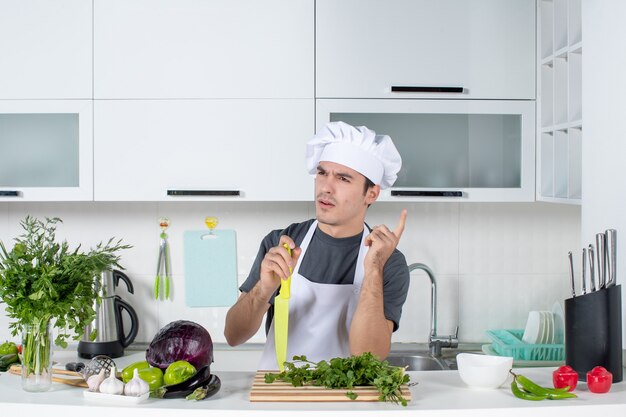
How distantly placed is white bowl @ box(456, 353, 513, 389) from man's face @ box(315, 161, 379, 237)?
692 mm

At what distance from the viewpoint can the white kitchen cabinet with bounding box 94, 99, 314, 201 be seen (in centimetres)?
289

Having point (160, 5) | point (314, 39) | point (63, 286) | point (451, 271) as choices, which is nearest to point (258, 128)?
point (314, 39)

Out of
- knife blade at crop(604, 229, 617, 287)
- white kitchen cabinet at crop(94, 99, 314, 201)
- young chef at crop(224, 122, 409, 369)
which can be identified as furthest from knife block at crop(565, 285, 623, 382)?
white kitchen cabinet at crop(94, 99, 314, 201)

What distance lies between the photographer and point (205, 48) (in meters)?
2.89

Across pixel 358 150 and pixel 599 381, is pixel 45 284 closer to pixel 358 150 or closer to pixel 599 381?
pixel 358 150

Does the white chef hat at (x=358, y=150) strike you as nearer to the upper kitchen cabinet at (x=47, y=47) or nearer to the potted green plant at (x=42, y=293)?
the potted green plant at (x=42, y=293)

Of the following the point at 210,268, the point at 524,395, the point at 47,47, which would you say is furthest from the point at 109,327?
the point at 524,395

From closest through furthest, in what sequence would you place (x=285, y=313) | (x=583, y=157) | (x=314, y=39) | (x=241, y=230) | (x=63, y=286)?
(x=63, y=286)
(x=285, y=313)
(x=583, y=157)
(x=314, y=39)
(x=241, y=230)

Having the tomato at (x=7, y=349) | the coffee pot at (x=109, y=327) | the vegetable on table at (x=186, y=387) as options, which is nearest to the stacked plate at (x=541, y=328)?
the coffee pot at (x=109, y=327)

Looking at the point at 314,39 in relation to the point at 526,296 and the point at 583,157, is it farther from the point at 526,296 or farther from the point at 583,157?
the point at 526,296

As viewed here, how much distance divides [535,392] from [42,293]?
43.8 inches

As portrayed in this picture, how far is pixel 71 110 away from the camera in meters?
2.90

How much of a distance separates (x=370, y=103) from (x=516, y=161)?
59cm

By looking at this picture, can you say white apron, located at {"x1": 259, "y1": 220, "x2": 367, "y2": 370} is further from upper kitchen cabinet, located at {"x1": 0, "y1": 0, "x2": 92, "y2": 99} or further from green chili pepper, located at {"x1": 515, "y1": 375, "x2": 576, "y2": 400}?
upper kitchen cabinet, located at {"x1": 0, "y1": 0, "x2": 92, "y2": 99}
